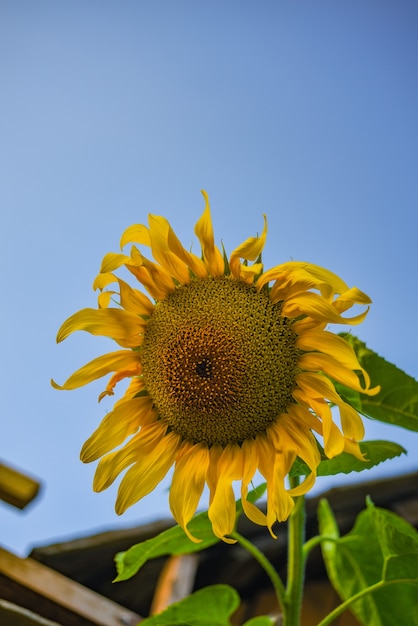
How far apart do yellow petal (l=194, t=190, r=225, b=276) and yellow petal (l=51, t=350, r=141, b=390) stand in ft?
0.66

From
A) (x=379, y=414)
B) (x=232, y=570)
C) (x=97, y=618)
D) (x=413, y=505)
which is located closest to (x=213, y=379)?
(x=379, y=414)

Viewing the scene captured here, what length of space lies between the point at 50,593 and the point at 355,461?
134cm

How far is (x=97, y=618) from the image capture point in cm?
219

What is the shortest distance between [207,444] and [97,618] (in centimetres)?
126

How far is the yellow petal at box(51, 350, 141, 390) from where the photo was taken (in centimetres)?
118

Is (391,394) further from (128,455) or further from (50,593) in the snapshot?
(50,593)

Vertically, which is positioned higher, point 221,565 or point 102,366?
point 102,366

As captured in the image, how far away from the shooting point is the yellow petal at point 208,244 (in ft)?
3.84

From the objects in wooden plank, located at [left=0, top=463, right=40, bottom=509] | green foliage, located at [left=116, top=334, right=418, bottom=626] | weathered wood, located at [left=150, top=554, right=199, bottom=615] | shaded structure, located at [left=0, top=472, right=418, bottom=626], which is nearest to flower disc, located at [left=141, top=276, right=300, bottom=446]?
green foliage, located at [left=116, top=334, right=418, bottom=626]

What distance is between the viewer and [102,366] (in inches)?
47.5

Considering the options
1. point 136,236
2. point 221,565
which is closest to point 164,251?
point 136,236

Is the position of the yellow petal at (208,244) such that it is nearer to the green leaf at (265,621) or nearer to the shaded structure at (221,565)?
the green leaf at (265,621)

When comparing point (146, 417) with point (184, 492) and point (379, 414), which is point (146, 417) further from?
point (379, 414)

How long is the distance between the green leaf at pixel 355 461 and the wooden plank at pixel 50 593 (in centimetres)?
127
